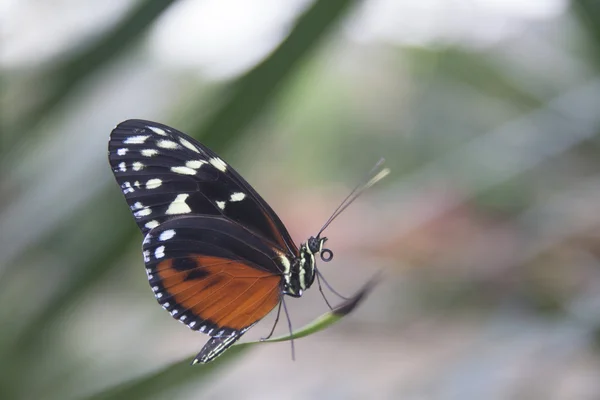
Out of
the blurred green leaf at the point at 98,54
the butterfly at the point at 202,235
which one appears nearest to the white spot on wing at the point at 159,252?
the butterfly at the point at 202,235

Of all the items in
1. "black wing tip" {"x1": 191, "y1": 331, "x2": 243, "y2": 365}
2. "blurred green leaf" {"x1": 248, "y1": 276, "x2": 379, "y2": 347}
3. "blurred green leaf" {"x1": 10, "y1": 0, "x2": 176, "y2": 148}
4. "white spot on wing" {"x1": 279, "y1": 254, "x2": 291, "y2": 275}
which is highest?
"blurred green leaf" {"x1": 10, "y1": 0, "x2": 176, "y2": 148}

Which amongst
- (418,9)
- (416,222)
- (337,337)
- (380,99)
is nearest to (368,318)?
(337,337)

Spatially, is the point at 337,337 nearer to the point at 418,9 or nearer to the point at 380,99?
the point at 380,99

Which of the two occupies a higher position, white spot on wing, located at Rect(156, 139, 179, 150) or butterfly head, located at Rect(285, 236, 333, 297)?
white spot on wing, located at Rect(156, 139, 179, 150)

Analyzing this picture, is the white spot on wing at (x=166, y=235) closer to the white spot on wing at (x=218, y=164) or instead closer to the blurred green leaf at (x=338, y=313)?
the white spot on wing at (x=218, y=164)

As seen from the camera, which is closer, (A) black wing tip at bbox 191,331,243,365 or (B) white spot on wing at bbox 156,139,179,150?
(A) black wing tip at bbox 191,331,243,365

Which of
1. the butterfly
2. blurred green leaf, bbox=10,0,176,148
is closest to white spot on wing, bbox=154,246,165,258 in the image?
the butterfly

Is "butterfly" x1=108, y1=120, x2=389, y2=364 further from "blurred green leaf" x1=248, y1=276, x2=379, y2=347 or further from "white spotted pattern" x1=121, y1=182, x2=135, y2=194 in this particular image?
"blurred green leaf" x1=248, y1=276, x2=379, y2=347

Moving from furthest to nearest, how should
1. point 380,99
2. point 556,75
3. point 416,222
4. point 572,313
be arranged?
1. point 380,99
2. point 416,222
3. point 556,75
4. point 572,313
